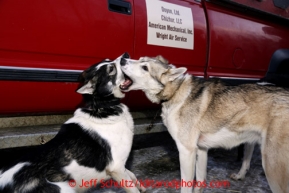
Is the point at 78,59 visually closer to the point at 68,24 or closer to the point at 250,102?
the point at 68,24

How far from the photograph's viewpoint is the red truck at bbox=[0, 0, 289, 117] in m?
2.71

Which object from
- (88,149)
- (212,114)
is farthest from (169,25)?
(88,149)

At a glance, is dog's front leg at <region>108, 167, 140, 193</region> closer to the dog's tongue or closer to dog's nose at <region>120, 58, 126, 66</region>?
the dog's tongue

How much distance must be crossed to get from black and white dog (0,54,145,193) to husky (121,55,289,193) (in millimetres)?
253

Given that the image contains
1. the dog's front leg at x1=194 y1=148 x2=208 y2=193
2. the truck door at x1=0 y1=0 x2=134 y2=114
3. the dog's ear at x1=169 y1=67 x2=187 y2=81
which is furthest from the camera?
the dog's front leg at x1=194 y1=148 x2=208 y2=193

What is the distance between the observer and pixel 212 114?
3061 mm

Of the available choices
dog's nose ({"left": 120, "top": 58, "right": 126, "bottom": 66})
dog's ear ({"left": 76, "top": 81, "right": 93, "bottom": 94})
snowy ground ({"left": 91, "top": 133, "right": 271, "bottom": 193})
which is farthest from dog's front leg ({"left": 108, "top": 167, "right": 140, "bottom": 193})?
dog's nose ({"left": 120, "top": 58, "right": 126, "bottom": 66})

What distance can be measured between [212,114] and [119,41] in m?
1.27

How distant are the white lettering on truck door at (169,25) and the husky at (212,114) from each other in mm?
374

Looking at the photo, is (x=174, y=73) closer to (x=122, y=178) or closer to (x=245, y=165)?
(x=122, y=178)

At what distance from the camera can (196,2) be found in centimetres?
402

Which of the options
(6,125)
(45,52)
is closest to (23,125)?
(6,125)

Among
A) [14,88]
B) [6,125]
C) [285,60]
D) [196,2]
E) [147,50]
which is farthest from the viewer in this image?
[285,60]

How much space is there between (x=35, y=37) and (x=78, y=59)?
497 mm
